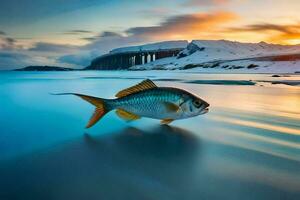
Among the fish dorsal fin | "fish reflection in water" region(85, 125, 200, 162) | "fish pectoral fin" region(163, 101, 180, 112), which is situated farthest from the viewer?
the fish dorsal fin

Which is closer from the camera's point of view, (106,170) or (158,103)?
(106,170)

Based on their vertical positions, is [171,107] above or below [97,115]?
above

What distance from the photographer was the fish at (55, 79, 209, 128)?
3619mm

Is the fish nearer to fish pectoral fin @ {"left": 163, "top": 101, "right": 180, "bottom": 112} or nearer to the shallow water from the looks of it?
fish pectoral fin @ {"left": 163, "top": 101, "right": 180, "bottom": 112}

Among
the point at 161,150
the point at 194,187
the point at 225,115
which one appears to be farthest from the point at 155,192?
the point at 225,115

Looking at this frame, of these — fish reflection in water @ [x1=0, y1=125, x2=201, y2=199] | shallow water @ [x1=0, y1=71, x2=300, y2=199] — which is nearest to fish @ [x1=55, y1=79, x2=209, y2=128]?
shallow water @ [x1=0, y1=71, x2=300, y2=199]

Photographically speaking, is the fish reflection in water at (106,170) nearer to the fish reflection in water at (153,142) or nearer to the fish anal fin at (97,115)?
the fish reflection in water at (153,142)

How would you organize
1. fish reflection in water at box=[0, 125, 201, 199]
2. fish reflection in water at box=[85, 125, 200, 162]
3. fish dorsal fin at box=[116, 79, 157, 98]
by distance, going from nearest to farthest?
fish reflection in water at box=[0, 125, 201, 199], fish reflection in water at box=[85, 125, 200, 162], fish dorsal fin at box=[116, 79, 157, 98]

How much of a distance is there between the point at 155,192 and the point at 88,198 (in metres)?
0.42

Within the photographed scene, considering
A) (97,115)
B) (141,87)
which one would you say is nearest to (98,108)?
(97,115)

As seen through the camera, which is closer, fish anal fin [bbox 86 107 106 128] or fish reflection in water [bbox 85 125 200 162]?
fish reflection in water [bbox 85 125 200 162]

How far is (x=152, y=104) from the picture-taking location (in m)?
3.73

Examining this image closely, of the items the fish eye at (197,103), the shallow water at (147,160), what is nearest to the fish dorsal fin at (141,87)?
the shallow water at (147,160)

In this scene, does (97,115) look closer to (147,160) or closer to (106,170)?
(147,160)
